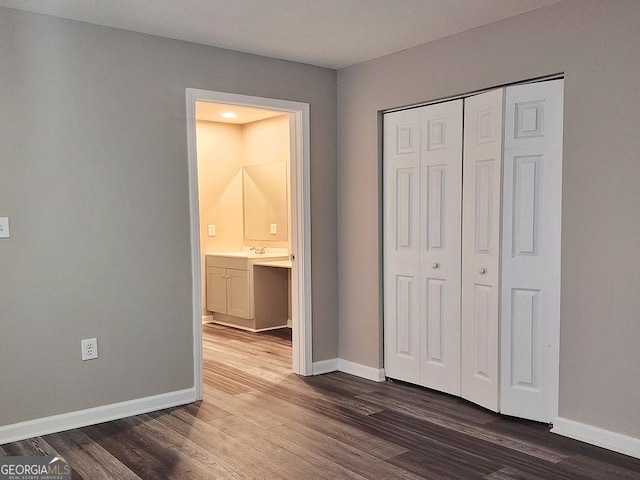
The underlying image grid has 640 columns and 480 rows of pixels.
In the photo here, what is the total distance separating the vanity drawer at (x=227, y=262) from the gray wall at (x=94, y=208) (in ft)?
7.43

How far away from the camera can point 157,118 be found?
12.3 feet

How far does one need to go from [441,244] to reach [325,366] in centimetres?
140

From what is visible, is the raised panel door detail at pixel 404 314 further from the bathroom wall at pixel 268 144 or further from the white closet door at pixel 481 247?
the bathroom wall at pixel 268 144

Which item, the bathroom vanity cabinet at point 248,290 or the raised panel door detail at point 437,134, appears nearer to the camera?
the raised panel door detail at point 437,134

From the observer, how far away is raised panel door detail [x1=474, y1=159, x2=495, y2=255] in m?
3.62

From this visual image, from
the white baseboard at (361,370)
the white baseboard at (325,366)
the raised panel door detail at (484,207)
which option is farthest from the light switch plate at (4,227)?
the raised panel door detail at (484,207)

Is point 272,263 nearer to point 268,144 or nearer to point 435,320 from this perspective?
point 268,144

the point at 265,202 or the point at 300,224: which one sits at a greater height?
the point at 265,202

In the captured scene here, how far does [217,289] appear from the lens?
662 cm

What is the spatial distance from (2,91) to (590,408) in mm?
3560

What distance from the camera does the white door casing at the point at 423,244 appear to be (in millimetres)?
3924

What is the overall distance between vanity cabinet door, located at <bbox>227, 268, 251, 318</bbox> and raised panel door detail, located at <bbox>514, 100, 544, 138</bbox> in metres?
3.45

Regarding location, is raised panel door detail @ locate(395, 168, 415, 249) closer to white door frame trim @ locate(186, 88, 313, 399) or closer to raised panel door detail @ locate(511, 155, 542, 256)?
white door frame trim @ locate(186, 88, 313, 399)

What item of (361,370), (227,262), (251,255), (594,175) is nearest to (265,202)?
(251,255)
